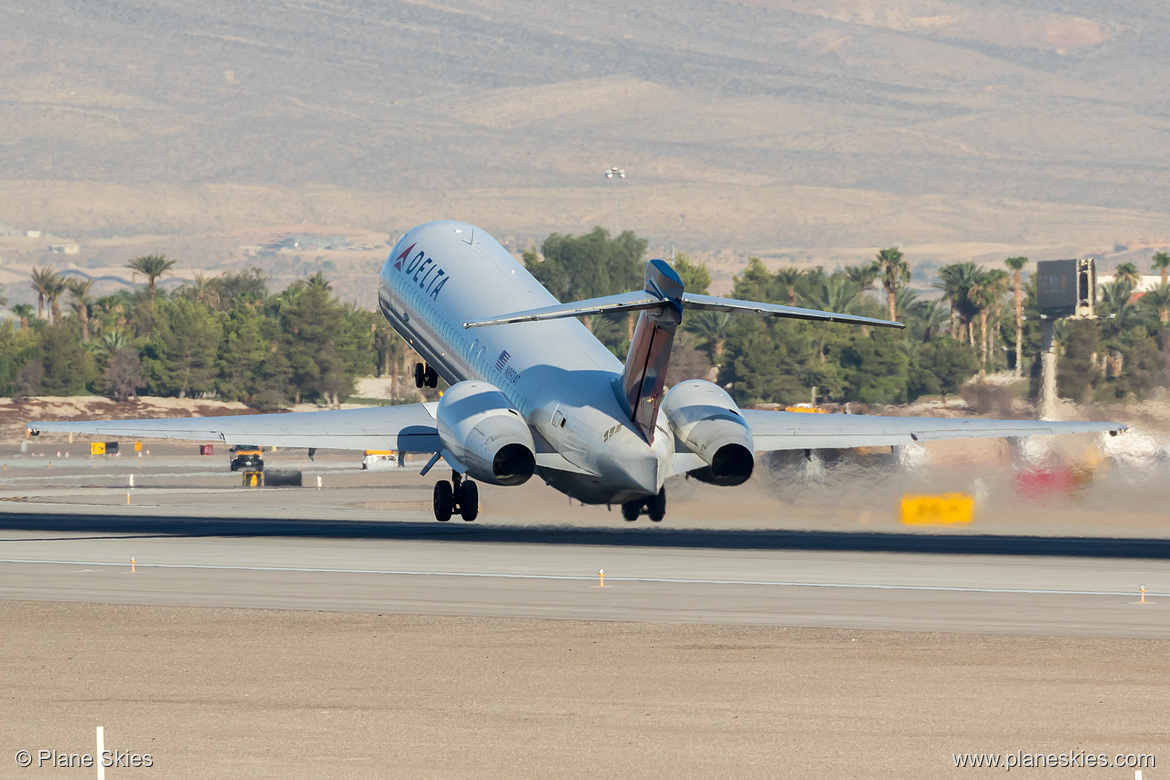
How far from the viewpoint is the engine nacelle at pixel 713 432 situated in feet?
130

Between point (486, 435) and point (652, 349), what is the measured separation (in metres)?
5.59

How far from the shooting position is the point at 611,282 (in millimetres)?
191125

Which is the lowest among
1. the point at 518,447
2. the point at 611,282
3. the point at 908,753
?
the point at 908,753

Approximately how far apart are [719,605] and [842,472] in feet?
64.5

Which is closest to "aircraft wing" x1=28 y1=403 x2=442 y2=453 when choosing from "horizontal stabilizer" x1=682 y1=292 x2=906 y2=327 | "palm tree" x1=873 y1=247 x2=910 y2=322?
"horizontal stabilizer" x1=682 y1=292 x2=906 y2=327

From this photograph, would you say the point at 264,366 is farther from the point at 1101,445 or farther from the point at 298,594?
the point at 298,594

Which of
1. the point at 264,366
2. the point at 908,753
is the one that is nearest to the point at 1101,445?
the point at 908,753

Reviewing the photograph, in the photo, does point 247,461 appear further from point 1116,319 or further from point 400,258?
point 1116,319

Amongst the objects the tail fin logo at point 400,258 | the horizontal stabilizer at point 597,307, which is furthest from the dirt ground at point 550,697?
the tail fin logo at point 400,258

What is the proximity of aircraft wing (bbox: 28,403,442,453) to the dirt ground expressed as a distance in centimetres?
1341

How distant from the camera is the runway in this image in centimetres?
3022

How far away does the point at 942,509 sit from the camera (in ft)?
168

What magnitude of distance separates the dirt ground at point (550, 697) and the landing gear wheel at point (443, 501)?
686 inches

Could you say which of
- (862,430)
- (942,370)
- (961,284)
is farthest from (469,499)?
(961,284)
